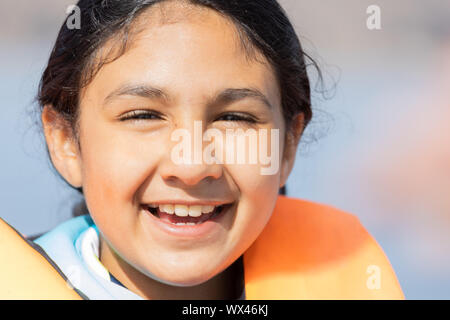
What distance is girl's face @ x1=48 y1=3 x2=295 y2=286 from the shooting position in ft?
3.95

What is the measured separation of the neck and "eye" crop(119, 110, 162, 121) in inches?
15.7

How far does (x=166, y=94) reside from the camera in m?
1.20

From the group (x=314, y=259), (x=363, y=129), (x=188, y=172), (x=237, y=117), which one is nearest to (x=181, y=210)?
(x=188, y=172)

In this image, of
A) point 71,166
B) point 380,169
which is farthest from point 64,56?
point 380,169

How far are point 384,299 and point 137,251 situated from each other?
68 centimetres

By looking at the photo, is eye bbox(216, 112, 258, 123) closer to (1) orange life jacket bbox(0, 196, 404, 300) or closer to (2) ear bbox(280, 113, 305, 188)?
(2) ear bbox(280, 113, 305, 188)

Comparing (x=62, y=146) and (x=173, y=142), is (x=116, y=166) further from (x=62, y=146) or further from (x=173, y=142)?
(x=62, y=146)

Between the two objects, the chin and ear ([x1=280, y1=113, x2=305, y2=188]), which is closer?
the chin

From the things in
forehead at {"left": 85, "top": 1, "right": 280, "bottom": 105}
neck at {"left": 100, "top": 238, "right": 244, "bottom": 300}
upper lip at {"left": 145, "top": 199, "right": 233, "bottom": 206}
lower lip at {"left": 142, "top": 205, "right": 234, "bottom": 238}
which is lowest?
neck at {"left": 100, "top": 238, "right": 244, "bottom": 300}

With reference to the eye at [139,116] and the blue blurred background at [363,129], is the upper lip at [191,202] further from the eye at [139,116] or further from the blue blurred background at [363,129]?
the blue blurred background at [363,129]

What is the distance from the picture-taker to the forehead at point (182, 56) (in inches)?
47.3

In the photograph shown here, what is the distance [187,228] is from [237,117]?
0.88 feet

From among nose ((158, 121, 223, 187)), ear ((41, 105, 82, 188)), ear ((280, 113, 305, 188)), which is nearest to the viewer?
nose ((158, 121, 223, 187))

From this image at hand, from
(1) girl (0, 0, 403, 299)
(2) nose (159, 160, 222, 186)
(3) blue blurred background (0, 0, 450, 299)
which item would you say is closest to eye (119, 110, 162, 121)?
(1) girl (0, 0, 403, 299)
